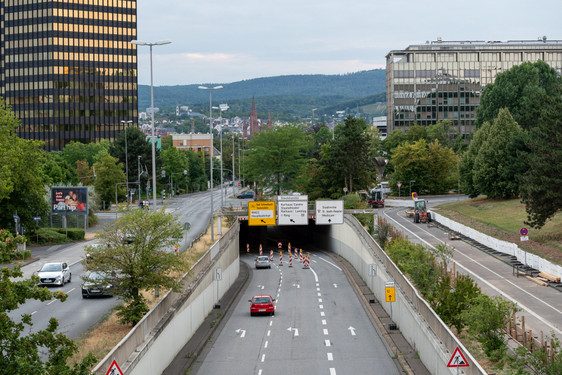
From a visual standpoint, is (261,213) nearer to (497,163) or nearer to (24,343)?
(497,163)

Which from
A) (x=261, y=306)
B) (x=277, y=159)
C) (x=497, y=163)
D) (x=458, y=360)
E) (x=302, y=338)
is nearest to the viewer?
(x=458, y=360)

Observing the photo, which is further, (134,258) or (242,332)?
(242,332)

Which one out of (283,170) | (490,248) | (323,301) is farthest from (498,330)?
(283,170)

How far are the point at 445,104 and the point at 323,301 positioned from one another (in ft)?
448

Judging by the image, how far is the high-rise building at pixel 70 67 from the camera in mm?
165500

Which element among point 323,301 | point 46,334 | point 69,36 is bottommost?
point 323,301

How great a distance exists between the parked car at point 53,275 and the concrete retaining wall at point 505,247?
31028 mm

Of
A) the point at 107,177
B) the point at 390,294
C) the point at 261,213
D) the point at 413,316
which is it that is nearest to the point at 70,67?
the point at 107,177

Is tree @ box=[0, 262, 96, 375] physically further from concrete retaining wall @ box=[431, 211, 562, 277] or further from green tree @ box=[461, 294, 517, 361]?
concrete retaining wall @ box=[431, 211, 562, 277]

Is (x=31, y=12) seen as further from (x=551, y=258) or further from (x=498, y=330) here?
(x=498, y=330)

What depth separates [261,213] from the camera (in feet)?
231

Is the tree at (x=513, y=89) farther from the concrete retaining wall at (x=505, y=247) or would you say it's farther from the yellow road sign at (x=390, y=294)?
the yellow road sign at (x=390, y=294)

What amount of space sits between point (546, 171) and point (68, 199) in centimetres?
4693

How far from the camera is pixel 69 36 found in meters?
166
